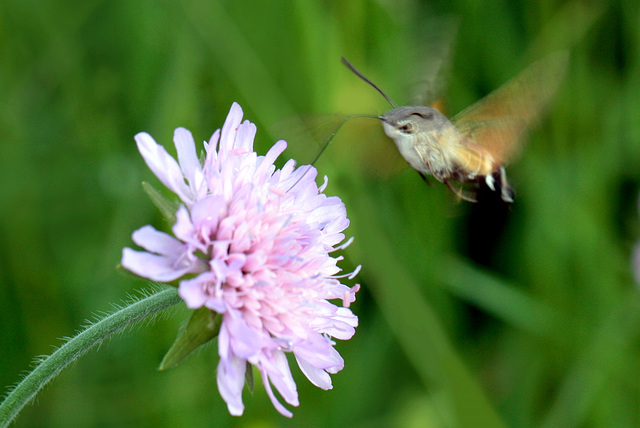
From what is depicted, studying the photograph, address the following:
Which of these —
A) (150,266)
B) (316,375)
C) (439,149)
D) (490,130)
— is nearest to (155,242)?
(150,266)

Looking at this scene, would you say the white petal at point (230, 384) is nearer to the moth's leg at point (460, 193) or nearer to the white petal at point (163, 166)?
the white petal at point (163, 166)

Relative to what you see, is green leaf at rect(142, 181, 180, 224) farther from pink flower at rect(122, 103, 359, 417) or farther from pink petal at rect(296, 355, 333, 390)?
pink petal at rect(296, 355, 333, 390)

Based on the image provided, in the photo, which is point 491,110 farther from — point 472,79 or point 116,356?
point 116,356

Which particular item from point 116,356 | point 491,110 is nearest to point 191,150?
point 491,110

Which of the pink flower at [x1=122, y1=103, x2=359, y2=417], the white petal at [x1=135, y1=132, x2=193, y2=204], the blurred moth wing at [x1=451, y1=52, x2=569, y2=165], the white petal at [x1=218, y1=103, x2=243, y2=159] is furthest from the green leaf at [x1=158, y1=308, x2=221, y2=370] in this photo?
the blurred moth wing at [x1=451, y1=52, x2=569, y2=165]

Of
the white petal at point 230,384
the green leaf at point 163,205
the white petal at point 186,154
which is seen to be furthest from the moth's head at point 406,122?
the white petal at point 230,384

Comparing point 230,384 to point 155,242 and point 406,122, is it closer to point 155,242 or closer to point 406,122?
point 155,242
